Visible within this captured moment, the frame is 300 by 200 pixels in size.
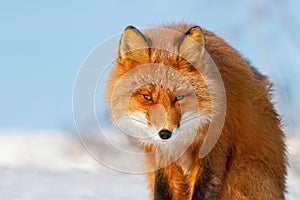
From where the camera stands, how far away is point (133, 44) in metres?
8.70

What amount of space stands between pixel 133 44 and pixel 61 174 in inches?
205

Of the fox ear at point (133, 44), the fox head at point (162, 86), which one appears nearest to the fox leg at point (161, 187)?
the fox head at point (162, 86)

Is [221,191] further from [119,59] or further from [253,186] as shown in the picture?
[119,59]

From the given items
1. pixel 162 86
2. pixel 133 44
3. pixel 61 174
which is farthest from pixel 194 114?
pixel 61 174

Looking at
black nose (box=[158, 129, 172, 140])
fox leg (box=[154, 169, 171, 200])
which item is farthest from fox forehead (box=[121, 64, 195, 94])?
fox leg (box=[154, 169, 171, 200])

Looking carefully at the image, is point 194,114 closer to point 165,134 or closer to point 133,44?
point 165,134

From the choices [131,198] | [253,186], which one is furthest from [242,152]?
[131,198]

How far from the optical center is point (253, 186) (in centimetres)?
925

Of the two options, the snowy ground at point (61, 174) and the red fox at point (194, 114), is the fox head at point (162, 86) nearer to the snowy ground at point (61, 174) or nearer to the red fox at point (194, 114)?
the red fox at point (194, 114)

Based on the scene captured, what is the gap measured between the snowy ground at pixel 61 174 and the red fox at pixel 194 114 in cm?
176

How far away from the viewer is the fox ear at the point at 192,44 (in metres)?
8.59

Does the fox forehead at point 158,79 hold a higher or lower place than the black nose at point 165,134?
higher

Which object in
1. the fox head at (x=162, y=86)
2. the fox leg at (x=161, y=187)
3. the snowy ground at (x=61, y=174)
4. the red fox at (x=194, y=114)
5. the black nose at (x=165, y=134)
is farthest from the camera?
the snowy ground at (x=61, y=174)

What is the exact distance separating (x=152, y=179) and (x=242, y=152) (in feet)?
3.67
